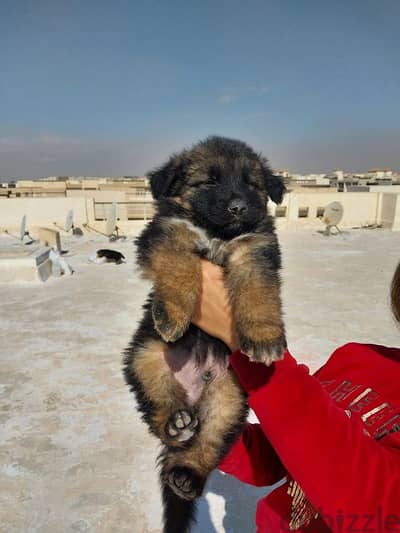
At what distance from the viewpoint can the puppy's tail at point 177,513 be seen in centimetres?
198

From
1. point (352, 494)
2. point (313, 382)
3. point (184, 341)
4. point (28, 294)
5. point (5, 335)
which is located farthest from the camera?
point (28, 294)

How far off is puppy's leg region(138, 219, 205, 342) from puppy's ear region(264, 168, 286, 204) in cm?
92

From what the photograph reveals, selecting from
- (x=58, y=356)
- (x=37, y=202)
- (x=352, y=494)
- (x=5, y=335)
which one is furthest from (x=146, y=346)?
(x=37, y=202)

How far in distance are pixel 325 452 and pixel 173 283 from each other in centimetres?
96

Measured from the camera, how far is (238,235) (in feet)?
6.93

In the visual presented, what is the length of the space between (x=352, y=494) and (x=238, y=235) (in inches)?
54.0

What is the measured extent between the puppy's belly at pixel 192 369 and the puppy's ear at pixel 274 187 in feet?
3.88

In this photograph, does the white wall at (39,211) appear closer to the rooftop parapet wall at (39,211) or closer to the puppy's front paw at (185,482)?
the rooftop parapet wall at (39,211)

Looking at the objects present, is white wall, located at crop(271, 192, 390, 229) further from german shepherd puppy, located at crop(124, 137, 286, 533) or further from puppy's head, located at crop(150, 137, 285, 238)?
german shepherd puppy, located at crop(124, 137, 286, 533)

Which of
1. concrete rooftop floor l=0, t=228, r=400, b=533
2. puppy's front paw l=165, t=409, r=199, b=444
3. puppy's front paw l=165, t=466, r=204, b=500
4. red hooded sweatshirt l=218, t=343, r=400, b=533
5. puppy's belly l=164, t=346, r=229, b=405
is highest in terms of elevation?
red hooded sweatshirt l=218, t=343, r=400, b=533

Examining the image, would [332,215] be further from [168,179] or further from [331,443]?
[331,443]

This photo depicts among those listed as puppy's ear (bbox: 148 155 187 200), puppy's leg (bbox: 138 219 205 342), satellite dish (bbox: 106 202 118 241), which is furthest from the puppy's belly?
satellite dish (bbox: 106 202 118 241)

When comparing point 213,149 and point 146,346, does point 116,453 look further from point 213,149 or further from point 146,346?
point 213,149

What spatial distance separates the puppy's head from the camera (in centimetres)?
211
